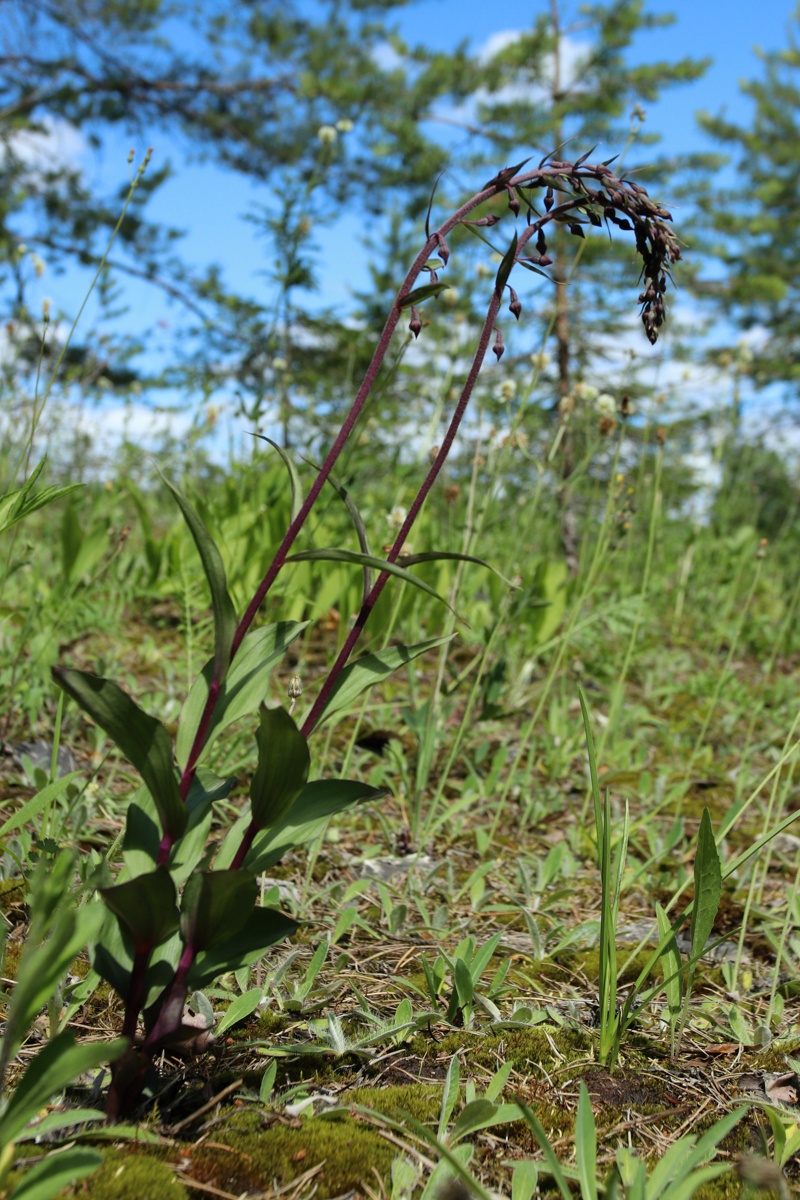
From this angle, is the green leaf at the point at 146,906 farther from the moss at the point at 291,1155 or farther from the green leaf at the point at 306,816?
the moss at the point at 291,1155

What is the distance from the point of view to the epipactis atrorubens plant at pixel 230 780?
94cm

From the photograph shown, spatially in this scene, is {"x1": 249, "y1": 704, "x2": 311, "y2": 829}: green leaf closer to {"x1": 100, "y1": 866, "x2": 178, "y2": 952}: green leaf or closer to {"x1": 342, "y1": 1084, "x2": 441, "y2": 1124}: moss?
{"x1": 100, "y1": 866, "x2": 178, "y2": 952}: green leaf

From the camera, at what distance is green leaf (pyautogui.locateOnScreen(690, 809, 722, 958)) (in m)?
1.14

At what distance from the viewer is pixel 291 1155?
3.13 feet

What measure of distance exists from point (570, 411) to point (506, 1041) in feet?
5.59

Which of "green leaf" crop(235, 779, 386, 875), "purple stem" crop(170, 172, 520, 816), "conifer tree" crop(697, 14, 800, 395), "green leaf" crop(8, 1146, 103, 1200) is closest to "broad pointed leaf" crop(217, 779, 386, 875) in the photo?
"green leaf" crop(235, 779, 386, 875)

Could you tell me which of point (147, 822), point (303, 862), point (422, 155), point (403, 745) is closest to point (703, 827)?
point (147, 822)

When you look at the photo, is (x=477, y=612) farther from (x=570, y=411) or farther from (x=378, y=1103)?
(x=378, y=1103)

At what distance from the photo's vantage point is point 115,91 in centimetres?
798

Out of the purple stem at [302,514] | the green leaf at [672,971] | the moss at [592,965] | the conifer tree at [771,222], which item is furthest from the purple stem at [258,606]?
the conifer tree at [771,222]

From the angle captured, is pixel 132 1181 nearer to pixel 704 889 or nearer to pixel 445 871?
pixel 704 889

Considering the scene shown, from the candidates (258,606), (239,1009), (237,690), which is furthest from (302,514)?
(239,1009)

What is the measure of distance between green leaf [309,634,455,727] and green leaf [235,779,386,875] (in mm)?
87

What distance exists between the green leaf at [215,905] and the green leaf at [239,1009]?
0.68 ft
